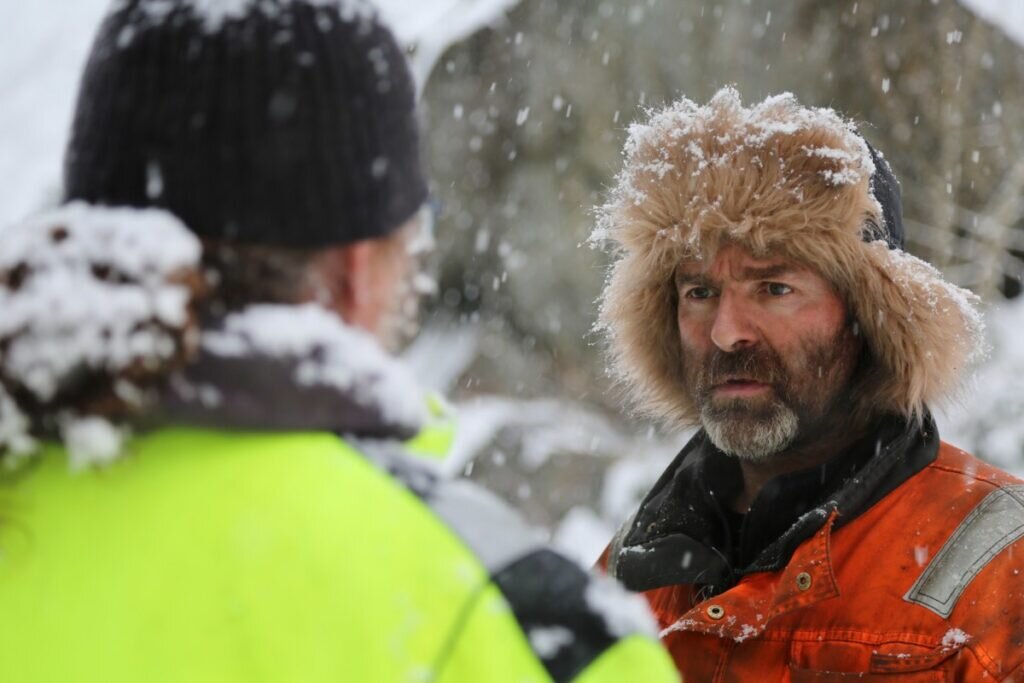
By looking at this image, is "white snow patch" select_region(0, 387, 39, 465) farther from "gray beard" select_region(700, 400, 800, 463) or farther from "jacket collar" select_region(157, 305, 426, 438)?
"gray beard" select_region(700, 400, 800, 463)

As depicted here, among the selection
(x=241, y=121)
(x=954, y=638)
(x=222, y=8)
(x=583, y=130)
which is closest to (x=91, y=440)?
(x=241, y=121)

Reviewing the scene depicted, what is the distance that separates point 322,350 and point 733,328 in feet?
5.47

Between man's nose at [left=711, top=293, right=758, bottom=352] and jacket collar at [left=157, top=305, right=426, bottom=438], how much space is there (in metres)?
1.60

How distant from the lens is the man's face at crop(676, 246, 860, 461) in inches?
92.7

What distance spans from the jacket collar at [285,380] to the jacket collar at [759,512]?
1397 millimetres

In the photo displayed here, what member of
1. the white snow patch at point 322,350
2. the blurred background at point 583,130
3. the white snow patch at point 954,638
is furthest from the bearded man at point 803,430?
the blurred background at point 583,130

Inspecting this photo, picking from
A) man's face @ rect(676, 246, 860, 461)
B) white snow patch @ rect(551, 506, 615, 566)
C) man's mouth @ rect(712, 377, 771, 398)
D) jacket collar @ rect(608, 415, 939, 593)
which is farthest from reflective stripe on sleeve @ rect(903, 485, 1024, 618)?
white snow patch @ rect(551, 506, 615, 566)

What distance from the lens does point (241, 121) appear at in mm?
918

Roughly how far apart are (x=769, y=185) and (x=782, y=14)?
671 centimetres

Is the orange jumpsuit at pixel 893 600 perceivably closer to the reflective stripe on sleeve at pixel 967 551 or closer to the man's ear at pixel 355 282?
the reflective stripe on sleeve at pixel 967 551

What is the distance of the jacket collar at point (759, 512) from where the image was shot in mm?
2098

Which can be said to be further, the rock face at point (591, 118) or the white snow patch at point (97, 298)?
the rock face at point (591, 118)

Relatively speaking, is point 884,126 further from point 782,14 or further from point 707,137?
point 707,137

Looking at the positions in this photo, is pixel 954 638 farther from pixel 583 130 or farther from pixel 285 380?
pixel 583 130
